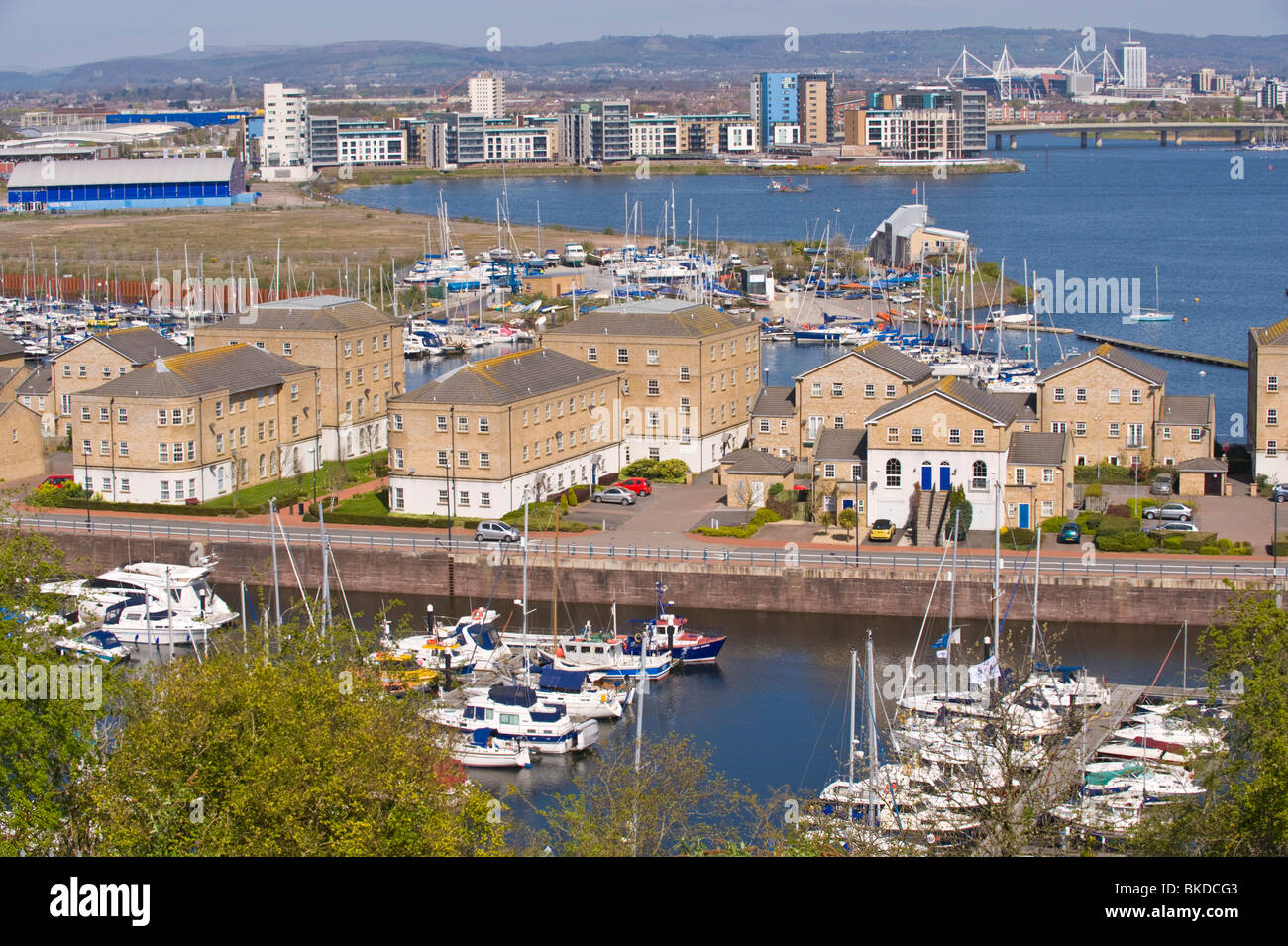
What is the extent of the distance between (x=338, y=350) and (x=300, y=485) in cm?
499

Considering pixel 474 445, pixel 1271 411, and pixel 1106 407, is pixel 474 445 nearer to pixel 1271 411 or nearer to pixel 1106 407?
pixel 1106 407

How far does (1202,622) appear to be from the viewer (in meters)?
31.0

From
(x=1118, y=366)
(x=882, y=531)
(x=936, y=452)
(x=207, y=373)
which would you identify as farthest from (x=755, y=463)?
(x=207, y=373)

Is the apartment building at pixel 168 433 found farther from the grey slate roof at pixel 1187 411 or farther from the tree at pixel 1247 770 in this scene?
the tree at pixel 1247 770

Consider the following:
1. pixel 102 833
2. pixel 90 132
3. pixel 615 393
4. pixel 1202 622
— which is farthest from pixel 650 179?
pixel 102 833

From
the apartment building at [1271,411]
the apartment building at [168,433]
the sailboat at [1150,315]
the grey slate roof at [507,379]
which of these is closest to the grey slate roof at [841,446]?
the grey slate roof at [507,379]

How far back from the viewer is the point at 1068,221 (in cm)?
13388

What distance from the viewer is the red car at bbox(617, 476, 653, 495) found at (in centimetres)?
3944

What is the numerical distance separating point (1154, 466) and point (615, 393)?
12925 mm

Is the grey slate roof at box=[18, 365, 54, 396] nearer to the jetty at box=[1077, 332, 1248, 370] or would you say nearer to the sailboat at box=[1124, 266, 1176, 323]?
the jetty at box=[1077, 332, 1248, 370]

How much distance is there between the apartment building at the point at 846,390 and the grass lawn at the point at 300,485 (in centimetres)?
1063

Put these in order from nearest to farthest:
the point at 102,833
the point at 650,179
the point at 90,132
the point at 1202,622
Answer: the point at 102,833 → the point at 1202,622 → the point at 90,132 → the point at 650,179

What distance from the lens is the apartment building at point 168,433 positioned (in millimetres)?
38656
